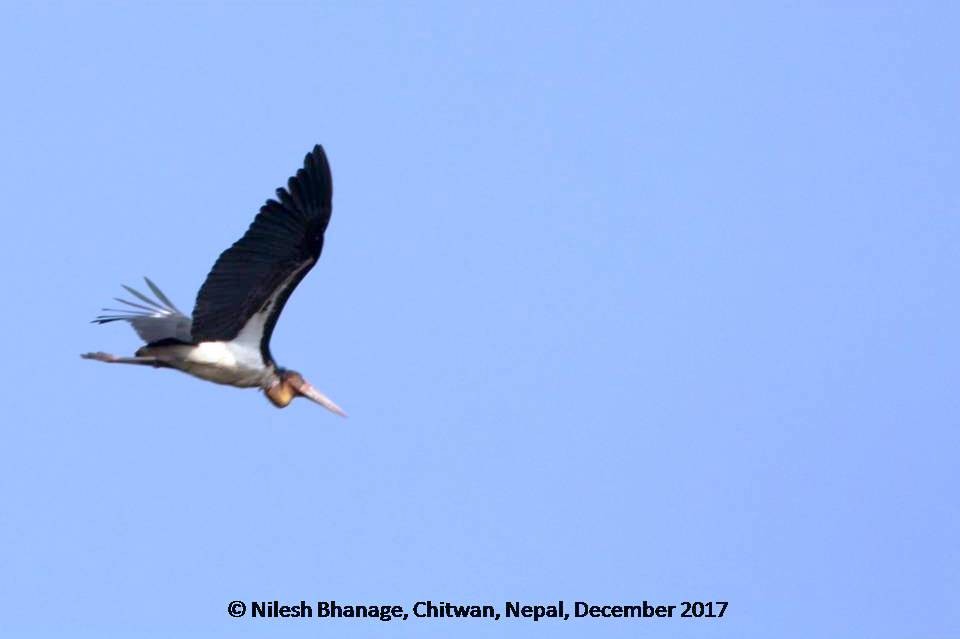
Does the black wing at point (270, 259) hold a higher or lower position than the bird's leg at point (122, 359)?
higher

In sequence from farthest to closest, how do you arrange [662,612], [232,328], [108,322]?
[108,322]
[662,612]
[232,328]

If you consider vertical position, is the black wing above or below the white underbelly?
above

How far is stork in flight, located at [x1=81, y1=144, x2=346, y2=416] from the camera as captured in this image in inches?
899

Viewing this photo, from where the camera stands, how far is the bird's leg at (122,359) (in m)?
23.7

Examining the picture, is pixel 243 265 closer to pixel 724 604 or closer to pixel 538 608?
pixel 538 608

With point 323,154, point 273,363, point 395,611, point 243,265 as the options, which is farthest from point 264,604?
point 323,154

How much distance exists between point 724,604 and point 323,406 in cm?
645

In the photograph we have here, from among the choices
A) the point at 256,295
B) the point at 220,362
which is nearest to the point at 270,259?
the point at 256,295

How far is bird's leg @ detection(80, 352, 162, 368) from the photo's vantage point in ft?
77.7

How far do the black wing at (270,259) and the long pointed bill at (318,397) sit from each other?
169cm

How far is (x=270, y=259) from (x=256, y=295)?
65 centimetres

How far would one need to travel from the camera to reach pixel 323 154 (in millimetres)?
22531

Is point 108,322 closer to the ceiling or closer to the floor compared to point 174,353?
closer to the ceiling

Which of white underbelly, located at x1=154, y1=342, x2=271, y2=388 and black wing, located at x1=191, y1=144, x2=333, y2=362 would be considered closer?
black wing, located at x1=191, y1=144, x2=333, y2=362
